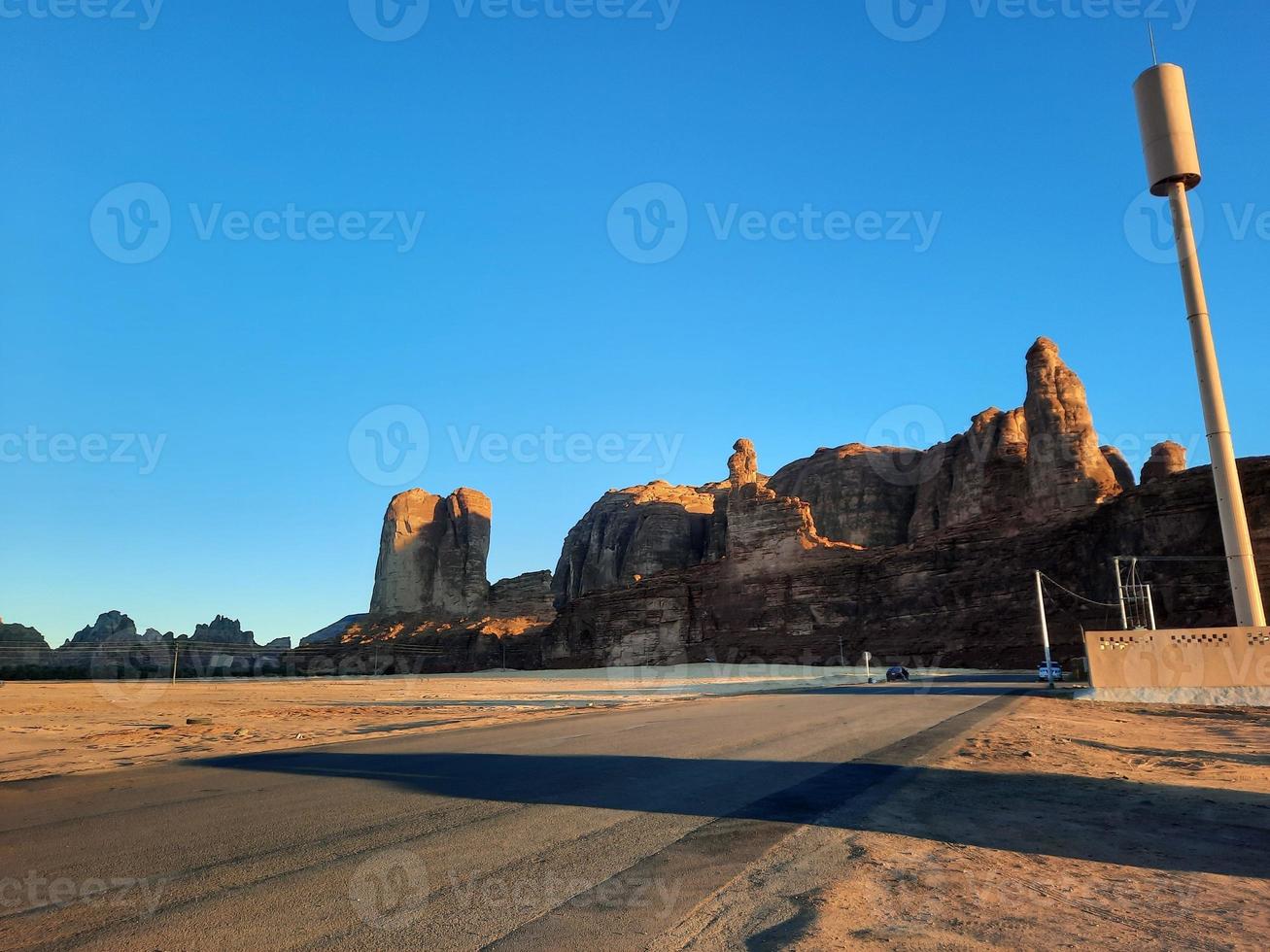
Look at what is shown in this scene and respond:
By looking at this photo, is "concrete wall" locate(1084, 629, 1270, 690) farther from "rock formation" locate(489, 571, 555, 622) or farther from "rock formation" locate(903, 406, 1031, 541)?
"rock formation" locate(489, 571, 555, 622)

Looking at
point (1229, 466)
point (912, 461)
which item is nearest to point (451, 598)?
point (912, 461)

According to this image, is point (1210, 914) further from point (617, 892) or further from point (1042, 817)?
point (617, 892)

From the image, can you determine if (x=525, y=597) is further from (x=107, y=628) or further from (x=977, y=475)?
(x=107, y=628)

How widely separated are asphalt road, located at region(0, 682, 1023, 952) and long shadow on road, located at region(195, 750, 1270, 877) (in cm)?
7

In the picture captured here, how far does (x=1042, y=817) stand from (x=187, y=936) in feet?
24.5

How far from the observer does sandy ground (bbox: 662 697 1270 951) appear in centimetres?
469

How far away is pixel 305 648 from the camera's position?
112250 millimetres

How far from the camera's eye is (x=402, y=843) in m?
6.49

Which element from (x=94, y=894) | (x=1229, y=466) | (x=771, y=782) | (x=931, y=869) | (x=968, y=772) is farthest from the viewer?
(x=1229, y=466)

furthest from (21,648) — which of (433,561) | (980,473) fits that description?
(980,473)

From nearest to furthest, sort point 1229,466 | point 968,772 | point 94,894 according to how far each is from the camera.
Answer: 1. point 94,894
2. point 968,772
3. point 1229,466
